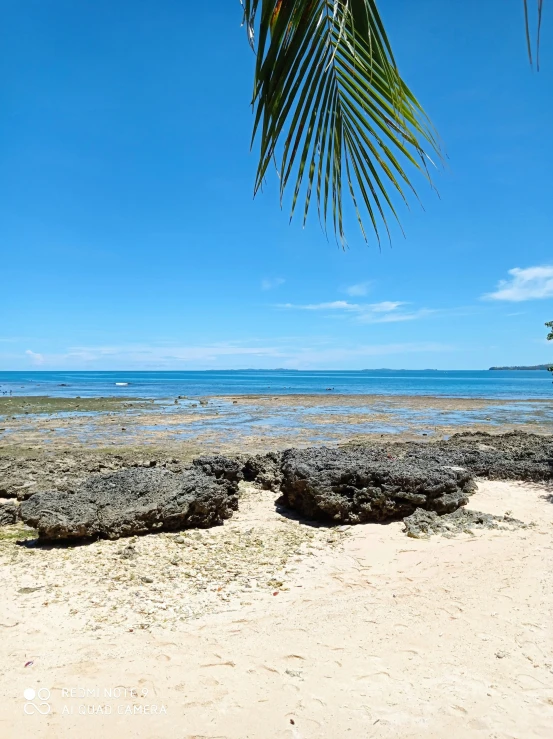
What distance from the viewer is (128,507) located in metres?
6.23

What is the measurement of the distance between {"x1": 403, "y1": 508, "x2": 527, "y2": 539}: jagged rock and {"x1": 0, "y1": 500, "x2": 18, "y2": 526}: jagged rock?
5.64 meters

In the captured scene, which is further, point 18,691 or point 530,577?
point 530,577

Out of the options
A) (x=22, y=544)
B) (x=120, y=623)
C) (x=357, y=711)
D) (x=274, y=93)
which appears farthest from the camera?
(x=22, y=544)

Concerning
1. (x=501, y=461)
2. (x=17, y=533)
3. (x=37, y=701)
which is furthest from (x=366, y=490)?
(x=17, y=533)

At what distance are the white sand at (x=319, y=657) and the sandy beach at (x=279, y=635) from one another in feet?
0.04

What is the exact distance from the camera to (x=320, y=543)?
593 cm

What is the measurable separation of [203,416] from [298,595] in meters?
21.9

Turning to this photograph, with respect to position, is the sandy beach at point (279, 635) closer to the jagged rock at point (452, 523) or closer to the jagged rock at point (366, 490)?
the jagged rock at point (452, 523)

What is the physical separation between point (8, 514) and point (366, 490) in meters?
5.28

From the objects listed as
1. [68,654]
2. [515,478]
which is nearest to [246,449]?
[515,478]

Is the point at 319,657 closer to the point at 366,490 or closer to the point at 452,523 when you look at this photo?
the point at 366,490

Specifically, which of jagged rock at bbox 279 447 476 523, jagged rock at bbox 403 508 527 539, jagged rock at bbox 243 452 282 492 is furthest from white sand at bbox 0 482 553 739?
jagged rock at bbox 243 452 282 492

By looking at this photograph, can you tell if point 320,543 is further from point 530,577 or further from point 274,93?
point 274,93

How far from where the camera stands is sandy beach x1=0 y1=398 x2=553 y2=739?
113 inches
